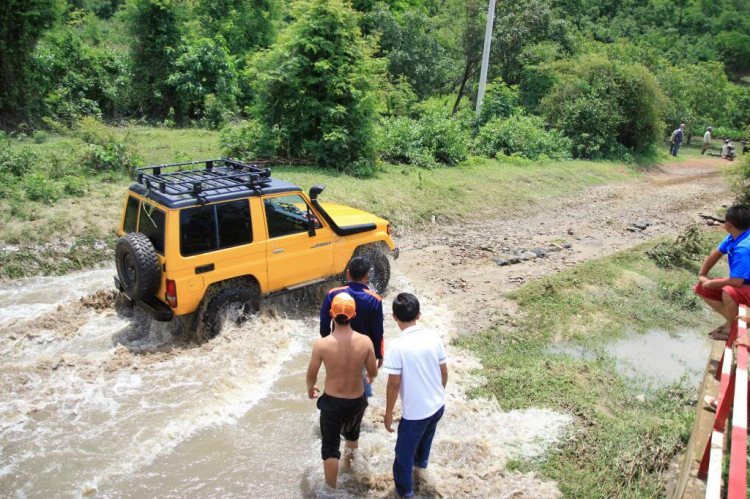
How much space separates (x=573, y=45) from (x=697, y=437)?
27.2 meters

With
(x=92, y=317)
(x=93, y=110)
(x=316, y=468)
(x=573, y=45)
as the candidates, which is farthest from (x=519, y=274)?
(x=573, y=45)

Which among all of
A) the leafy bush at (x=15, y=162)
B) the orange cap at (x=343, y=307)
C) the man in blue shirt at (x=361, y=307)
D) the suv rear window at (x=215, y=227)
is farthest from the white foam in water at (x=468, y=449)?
the leafy bush at (x=15, y=162)

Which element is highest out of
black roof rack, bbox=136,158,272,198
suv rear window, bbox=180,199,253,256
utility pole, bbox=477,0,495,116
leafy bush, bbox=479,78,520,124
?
utility pole, bbox=477,0,495,116

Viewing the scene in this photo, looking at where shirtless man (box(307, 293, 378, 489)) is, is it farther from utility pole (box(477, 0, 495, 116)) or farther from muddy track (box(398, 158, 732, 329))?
utility pole (box(477, 0, 495, 116))

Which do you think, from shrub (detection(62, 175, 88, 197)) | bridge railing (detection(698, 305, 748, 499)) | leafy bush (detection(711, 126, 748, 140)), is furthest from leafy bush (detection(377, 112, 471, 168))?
leafy bush (detection(711, 126, 748, 140))

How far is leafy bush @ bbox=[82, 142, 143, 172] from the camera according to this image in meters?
11.5

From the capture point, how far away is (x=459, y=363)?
6.94 meters

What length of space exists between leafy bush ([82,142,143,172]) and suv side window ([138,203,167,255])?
5.60 m

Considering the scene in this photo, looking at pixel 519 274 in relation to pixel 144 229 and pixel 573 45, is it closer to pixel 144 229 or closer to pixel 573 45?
pixel 144 229

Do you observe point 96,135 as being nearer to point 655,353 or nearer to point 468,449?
point 468,449

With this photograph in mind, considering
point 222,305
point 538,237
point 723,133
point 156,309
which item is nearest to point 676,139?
point 723,133

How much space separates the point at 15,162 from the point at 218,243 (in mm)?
6484

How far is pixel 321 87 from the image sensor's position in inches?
546

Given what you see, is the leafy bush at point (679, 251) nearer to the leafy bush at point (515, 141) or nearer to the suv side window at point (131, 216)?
the leafy bush at point (515, 141)
